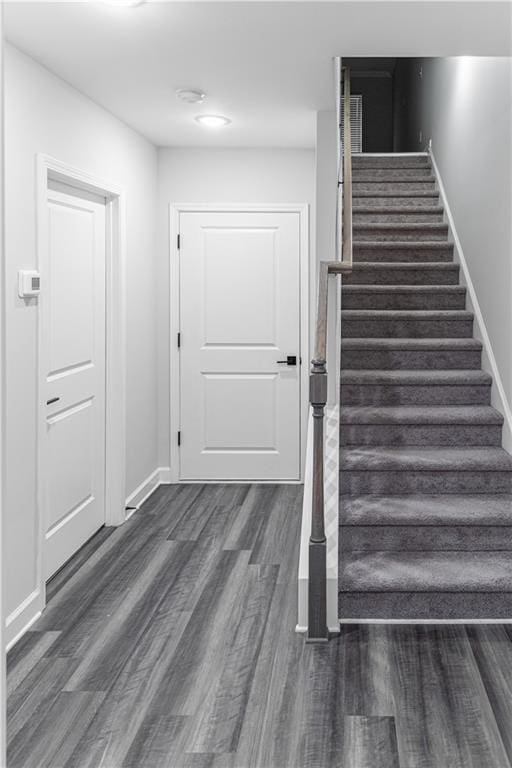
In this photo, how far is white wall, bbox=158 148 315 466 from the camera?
5.36 metres

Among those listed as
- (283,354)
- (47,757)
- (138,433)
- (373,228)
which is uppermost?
(373,228)

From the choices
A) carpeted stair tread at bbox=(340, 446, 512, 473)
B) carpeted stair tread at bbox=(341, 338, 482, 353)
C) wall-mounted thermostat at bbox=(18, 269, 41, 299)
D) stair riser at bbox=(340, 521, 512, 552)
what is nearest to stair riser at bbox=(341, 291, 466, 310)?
carpeted stair tread at bbox=(341, 338, 482, 353)

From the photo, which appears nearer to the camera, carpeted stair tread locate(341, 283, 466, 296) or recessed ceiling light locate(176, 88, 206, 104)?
recessed ceiling light locate(176, 88, 206, 104)

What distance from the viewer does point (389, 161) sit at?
705 cm

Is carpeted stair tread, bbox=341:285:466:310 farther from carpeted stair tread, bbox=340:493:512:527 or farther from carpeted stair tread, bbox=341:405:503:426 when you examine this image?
carpeted stair tread, bbox=340:493:512:527

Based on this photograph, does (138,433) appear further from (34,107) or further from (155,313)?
(34,107)

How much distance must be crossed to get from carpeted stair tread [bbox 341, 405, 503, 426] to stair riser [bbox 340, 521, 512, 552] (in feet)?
2.34

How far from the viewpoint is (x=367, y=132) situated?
9.61 metres

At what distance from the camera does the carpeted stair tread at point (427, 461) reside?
3.60 m

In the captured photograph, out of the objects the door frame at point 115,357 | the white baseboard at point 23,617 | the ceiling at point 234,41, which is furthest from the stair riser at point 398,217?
the white baseboard at point 23,617

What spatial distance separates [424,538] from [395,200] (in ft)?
11.6

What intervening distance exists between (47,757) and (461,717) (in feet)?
4.04

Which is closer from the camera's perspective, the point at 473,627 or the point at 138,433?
the point at 473,627

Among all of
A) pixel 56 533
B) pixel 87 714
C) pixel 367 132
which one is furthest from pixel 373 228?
pixel 367 132
